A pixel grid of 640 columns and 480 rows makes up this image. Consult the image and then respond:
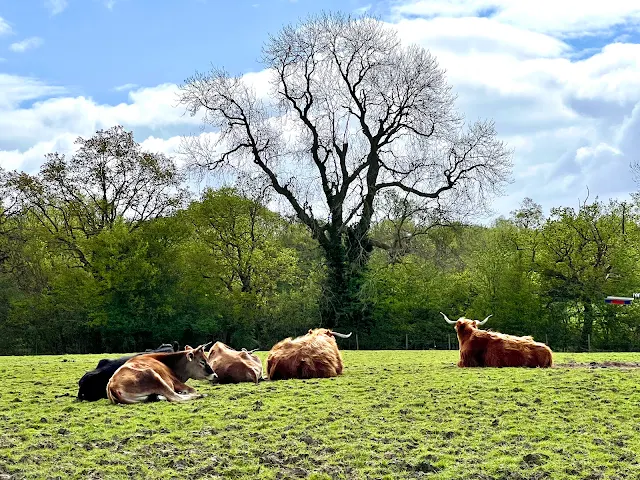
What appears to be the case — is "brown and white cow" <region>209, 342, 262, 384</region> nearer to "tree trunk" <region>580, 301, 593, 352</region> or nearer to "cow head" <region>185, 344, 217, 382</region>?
"cow head" <region>185, 344, 217, 382</region>

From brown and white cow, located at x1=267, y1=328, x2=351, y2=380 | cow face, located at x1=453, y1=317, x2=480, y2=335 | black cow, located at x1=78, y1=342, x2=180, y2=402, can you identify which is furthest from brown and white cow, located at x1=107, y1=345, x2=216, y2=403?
cow face, located at x1=453, y1=317, x2=480, y2=335

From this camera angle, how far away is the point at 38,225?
46406 millimetres

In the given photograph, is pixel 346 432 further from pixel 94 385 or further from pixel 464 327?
pixel 464 327

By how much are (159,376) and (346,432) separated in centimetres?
390

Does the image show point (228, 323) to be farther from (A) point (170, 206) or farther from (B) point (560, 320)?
(B) point (560, 320)

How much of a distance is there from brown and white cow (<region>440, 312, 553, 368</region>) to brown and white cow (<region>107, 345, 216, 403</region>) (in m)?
5.13

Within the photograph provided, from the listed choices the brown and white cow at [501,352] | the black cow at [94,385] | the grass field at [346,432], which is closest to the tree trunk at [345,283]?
the brown and white cow at [501,352]

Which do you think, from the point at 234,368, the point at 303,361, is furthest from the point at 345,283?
the point at 234,368

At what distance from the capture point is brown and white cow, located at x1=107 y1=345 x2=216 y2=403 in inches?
444

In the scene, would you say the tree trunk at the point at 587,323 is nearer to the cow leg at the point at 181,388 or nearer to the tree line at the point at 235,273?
the tree line at the point at 235,273

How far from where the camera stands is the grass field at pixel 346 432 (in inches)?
289

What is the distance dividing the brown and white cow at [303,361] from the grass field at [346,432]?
1.18 meters

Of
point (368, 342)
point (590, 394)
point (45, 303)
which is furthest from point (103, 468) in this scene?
Result: point (45, 303)

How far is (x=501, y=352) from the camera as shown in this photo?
15.2 m
